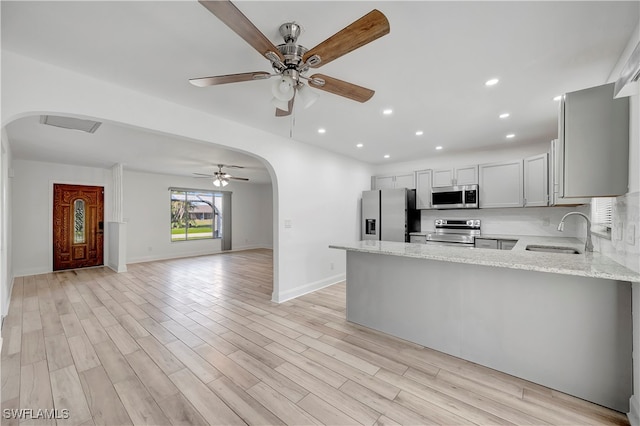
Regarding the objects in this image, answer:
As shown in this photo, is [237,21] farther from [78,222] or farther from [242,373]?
[78,222]

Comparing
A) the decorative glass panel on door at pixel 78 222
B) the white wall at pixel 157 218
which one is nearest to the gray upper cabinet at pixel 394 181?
the white wall at pixel 157 218

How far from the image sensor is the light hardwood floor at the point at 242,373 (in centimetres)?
166

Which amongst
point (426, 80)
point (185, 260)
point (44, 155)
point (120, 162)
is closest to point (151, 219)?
point (185, 260)

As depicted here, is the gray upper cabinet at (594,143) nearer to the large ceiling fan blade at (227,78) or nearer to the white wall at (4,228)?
the large ceiling fan blade at (227,78)

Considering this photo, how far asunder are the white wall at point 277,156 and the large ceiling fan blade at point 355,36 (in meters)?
1.91

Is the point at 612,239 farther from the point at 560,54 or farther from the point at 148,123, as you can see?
the point at 148,123

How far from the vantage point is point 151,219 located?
24.2 ft

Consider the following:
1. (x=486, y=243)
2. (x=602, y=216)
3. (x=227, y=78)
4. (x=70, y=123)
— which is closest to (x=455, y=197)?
(x=486, y=243)

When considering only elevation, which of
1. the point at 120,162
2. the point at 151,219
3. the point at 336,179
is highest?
the point at 120,162

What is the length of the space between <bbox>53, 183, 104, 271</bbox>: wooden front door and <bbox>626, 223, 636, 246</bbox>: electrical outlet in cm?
911

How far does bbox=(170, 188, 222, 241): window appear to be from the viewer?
801 centimetres

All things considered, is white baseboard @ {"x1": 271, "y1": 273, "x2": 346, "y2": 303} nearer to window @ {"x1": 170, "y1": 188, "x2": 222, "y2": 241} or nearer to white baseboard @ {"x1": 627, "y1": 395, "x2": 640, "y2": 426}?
white baseboard @ {"x1": 627, "y1": 395, "x2": 640, "y2": 426}

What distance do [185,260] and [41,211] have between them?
3194mm

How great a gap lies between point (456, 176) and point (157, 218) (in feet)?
25.6
